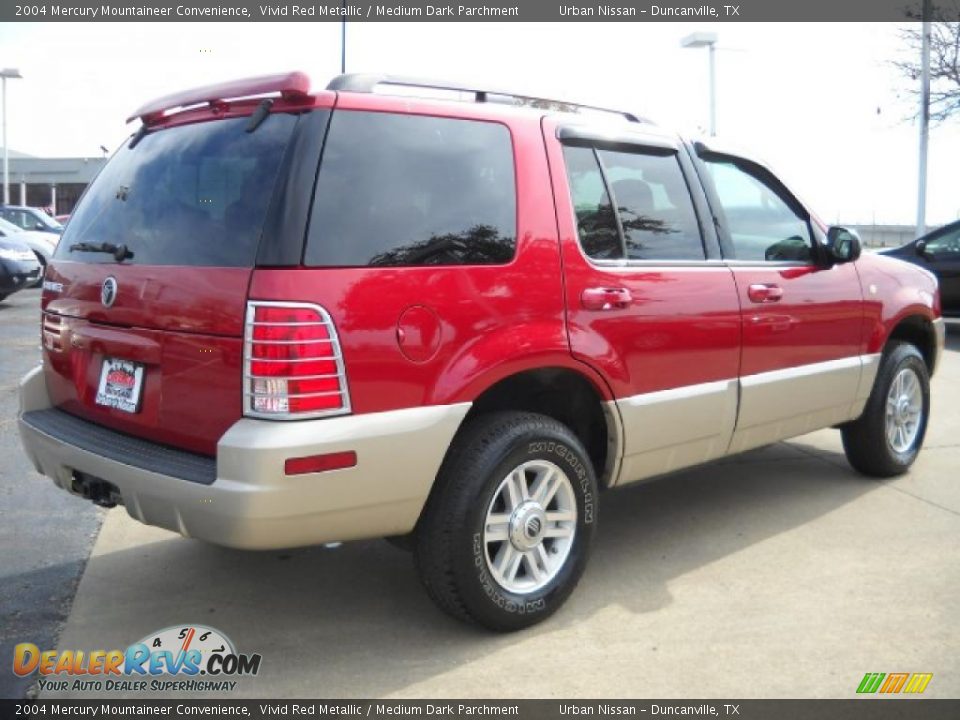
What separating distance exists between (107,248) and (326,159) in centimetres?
101

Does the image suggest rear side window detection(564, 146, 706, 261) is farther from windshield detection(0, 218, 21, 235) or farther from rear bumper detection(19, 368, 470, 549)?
windshield detection(0, 218, 21, 235)

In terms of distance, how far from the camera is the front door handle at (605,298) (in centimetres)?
350

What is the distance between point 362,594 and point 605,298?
158cm

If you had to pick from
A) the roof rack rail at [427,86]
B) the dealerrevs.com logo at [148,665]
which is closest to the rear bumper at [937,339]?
the roof rack rail at [427,86]

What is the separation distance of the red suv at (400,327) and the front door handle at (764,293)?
0.01 m

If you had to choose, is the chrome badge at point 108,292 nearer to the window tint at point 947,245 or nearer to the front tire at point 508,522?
the front tire at point 508,522

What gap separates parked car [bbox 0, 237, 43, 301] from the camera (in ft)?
45.0

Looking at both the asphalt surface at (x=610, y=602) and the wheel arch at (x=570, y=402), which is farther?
the wheel arch at (x=570, y=402)

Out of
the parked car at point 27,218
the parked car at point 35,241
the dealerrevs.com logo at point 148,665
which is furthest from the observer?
the parked car at point 27,218

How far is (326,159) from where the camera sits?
292 cm

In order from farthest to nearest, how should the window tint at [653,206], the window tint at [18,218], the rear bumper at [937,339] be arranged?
the window tint at [18,218] → the rear bumper at [937,339] → the window tint at [653,206]

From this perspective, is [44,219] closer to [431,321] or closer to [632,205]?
[632,205]

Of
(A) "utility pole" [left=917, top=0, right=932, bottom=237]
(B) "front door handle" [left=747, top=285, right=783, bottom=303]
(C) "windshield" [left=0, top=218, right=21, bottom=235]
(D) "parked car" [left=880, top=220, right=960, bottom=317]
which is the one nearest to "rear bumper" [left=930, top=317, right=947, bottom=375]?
(B) "front door handle" [left=747, top=285, right=783, bottom=303]

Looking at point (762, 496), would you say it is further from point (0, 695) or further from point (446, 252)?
point (0, 695)
